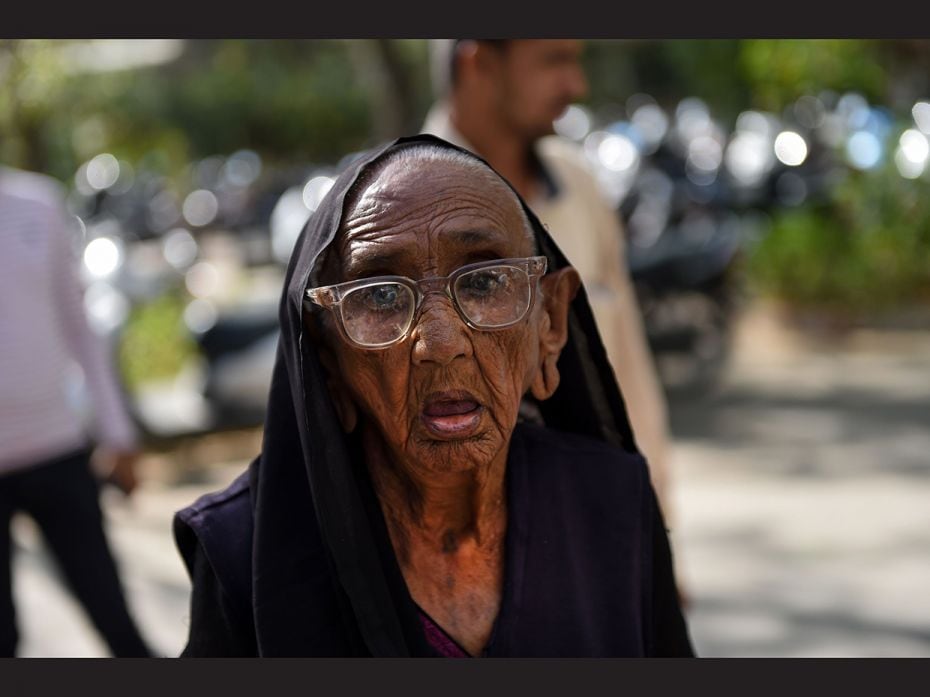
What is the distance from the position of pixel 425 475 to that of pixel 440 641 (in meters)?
0.21

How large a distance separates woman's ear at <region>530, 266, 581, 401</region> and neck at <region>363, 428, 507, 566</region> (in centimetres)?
13

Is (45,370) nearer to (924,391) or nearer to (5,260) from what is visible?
(5,260)

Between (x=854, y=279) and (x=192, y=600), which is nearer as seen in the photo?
(x=192, y=600)

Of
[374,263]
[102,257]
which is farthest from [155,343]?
[374,263]

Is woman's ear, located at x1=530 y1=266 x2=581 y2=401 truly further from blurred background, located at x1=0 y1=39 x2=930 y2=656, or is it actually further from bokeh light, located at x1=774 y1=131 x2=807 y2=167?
bokeh light, located at x1=774 y1=131 x2=807 y2=167

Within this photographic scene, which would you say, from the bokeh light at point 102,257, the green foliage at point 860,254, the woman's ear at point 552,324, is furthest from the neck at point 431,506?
the bokeh light at point 102,257

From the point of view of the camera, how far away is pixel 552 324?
178cm

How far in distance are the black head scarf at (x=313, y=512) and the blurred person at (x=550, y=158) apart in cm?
136

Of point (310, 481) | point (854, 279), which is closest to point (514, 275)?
point (310, 481)

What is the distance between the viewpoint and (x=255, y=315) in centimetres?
927

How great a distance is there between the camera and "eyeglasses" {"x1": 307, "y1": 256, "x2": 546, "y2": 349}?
60.5 inches

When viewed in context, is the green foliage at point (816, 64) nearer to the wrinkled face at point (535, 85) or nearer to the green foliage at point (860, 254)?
the green foliage at point (860, 254)

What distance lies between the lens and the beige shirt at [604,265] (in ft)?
9.85

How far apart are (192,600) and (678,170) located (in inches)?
764
